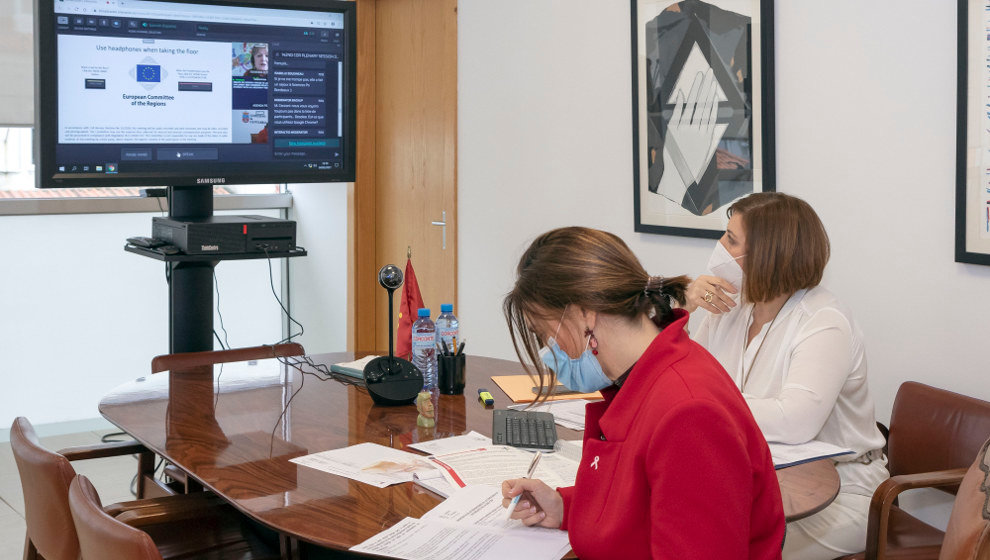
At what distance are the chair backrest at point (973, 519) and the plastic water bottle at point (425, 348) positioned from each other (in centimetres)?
143

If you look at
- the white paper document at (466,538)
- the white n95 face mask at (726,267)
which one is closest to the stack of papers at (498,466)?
the white paper document at (466,538)

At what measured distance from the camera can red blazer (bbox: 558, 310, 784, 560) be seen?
1303mm

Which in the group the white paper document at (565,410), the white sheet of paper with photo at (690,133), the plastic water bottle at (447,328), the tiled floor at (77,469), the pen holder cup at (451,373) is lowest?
the tiled floor at (77,469)

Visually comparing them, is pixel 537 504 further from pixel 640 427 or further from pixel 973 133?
pixel 973 133

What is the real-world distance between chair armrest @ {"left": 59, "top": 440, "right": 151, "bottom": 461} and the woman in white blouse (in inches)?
Result: 61.3

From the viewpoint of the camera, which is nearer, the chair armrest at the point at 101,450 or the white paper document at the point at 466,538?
the white paper document at the point at 466,538

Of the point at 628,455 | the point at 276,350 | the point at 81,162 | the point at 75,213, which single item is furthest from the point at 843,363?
the point at 75,213

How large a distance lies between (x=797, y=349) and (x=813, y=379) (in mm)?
108

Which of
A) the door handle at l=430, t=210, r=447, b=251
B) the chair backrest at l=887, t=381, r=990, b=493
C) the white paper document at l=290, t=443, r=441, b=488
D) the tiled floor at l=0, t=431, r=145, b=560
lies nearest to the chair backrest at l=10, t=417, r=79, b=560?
the white paper document at l=290, t=443, r=441, b=488

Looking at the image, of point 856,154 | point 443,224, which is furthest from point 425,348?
point 443,224

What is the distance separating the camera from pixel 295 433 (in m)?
2.28

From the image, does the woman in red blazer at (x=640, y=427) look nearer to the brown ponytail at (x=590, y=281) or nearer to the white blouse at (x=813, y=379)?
the brown ponytail at (x=590, y=281)

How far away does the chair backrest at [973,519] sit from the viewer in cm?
138

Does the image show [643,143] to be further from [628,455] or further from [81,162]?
[628,455]
